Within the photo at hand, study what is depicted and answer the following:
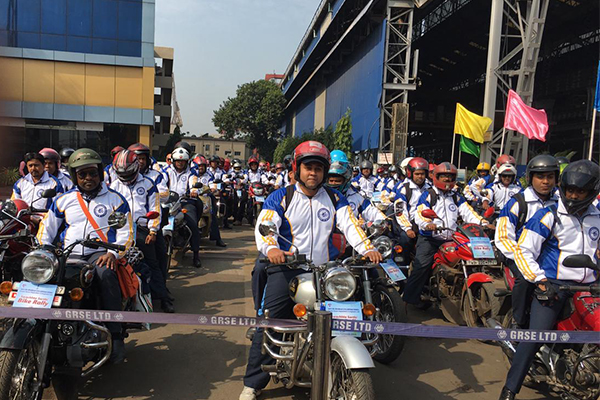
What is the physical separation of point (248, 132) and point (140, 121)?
2909cm

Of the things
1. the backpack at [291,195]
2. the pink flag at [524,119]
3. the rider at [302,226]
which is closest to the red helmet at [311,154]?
the rider at [302,226]

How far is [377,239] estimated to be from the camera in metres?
3.64

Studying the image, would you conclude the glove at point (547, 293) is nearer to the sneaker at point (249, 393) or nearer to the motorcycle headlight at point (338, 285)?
the motorcycle headlight at point (338, 285)

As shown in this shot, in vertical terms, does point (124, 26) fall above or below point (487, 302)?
above

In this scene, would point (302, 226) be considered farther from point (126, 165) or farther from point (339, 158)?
point (126, 165)

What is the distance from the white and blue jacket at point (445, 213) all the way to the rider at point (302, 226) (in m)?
2.38

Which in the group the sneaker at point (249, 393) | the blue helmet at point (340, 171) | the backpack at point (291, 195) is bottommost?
the sneaker at point (249, 393)

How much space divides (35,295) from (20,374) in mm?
498

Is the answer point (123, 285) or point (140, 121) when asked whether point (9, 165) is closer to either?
point (140, 121)

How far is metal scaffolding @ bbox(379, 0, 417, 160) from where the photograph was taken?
24.3m

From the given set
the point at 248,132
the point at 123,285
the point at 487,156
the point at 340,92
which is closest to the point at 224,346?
the point at 123,285

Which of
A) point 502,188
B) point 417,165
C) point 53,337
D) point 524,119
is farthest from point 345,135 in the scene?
point 53,337

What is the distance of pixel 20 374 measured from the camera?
309 cm

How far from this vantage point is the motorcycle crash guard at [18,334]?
2961 millimetres
